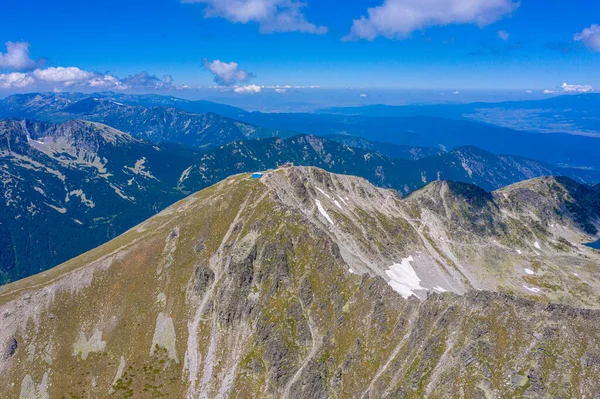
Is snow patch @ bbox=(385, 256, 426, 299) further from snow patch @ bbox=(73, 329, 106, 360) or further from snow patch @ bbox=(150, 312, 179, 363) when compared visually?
snow patch @ bbox=(73, 329, 106, 360)

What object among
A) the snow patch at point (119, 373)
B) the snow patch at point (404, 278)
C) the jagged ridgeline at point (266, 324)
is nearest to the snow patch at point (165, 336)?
the jagged ridgeline at point (266, 324)

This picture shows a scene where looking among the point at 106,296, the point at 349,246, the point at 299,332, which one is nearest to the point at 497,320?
the point at 299,332

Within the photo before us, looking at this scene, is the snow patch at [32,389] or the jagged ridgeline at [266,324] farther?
the snow patch at [32,389]

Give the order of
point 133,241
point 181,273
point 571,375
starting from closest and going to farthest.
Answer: point 571,375, point 181,273, point 133,241

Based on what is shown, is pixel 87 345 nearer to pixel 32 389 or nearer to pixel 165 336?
pixel 32 389

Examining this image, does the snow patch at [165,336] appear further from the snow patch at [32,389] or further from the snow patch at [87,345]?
the snow patch at [32,389]

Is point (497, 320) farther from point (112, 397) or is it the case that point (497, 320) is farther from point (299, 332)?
point (112, 397)

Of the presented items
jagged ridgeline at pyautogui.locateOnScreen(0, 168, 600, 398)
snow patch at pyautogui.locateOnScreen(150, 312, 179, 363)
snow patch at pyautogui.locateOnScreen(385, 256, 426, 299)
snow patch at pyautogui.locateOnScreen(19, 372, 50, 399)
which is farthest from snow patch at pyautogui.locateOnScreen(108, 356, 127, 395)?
snow patch at pyautogui.locateOnScreen(385, 256, 426, 299)
